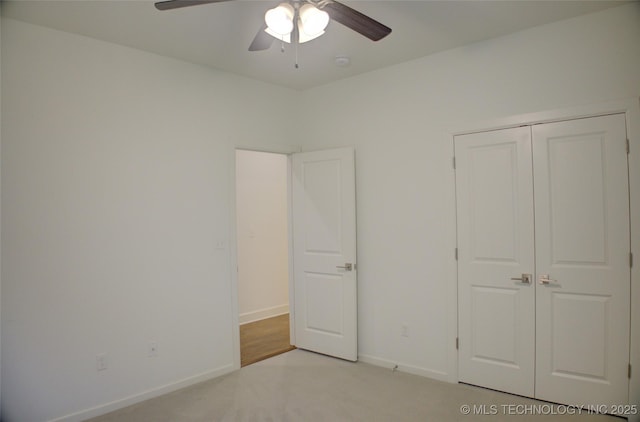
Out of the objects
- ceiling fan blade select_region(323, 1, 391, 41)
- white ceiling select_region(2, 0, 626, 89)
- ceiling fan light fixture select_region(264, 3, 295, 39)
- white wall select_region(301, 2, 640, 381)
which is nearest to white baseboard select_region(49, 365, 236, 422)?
white wall select_region(301, 2, 640, 381)

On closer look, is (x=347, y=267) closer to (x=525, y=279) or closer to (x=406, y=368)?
(x=406, y=368)

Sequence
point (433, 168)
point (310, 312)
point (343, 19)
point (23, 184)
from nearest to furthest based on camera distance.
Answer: point (343, 19) → point (23, 184) → point (433, 168) → point (310, 312)

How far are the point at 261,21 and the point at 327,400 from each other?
285 centimetres

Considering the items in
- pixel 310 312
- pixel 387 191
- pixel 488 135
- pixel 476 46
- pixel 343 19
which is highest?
pixel 476 46

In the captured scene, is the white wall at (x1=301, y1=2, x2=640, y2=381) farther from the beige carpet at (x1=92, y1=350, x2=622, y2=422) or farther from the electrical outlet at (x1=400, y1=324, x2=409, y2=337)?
the beige carpet at (x1=92, y1=350, x2=622, y2=422)

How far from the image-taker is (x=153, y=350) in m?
3.23

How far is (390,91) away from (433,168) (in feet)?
2.84

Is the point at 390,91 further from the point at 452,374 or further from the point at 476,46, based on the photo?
the point at 452,374

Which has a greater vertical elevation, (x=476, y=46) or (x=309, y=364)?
(x=476, y=46)

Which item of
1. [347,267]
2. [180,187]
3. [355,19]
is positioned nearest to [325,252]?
[347,267]

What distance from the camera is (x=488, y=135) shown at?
3.19 metres

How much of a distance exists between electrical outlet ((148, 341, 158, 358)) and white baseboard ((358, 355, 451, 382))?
6.20 ft

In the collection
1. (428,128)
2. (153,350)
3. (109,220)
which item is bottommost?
(153,350)

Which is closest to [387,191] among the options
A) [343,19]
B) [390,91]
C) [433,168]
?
[433,168]
